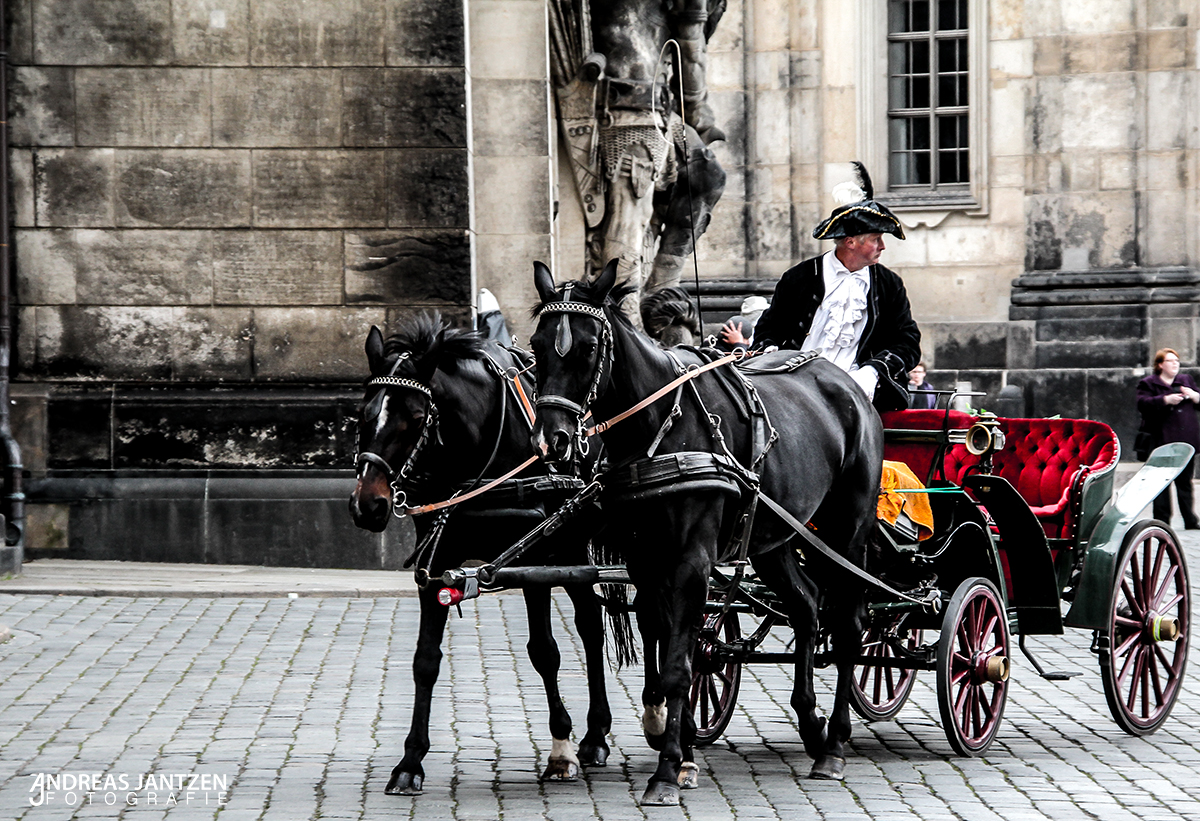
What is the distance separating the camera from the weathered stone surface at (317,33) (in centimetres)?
1234

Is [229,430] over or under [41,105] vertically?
under

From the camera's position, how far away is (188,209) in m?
12.4

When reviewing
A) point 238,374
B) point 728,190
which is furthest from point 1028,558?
point 728,190

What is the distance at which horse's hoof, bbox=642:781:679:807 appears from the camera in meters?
5.68

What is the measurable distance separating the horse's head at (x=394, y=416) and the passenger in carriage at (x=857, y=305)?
1.75 m

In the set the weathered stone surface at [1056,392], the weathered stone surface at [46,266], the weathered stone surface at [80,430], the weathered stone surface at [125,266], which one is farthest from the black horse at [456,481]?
the weathered stone surface at [1056,392]

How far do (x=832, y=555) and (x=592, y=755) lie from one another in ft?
3.74

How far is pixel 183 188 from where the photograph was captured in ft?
40.5

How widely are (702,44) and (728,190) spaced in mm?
12775

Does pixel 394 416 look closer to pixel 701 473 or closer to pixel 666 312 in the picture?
pixel 701 473

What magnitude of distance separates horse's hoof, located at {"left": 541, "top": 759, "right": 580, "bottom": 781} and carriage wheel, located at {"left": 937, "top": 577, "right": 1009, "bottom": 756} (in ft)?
4.45

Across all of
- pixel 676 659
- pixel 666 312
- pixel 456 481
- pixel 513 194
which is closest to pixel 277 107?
pixel 513 194

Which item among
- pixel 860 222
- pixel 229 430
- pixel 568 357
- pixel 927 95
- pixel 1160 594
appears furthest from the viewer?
pixel 927 95

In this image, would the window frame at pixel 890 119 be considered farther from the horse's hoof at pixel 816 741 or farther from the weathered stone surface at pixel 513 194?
the horse's hoof at pixel 816 741
